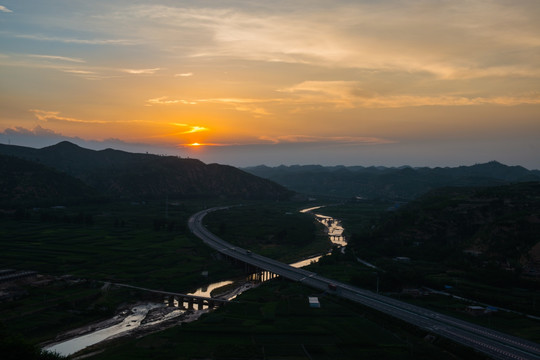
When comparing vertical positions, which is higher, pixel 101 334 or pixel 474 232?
pixel 474 232

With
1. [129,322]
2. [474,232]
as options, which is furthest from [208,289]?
[474,232]

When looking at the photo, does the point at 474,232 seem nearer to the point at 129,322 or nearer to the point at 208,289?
the point at 208,289

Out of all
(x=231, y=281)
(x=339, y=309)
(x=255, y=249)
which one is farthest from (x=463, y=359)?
(x=255, y=249)

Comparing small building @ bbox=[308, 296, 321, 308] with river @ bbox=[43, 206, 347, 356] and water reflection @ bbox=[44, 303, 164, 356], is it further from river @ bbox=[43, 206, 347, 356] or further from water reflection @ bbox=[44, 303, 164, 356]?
water reflection @ bbox=[44, 303, 164, 356]

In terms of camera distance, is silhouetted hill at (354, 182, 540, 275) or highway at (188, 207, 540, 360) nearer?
highway at (188, 207, 540, 360)

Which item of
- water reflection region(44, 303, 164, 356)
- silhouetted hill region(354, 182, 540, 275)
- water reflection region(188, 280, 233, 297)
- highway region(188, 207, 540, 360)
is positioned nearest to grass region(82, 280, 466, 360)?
highway region(188, 207, 540, 360)

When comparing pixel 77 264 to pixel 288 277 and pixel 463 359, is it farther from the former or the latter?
pixel 463 359

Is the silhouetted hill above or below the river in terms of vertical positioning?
above

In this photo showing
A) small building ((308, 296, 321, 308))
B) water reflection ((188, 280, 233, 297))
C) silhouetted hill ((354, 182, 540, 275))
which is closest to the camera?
small building ((308, 296, 321, 308))
